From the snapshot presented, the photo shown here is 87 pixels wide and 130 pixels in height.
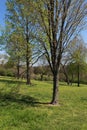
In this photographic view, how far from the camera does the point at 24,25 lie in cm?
2556

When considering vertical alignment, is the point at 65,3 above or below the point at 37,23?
above

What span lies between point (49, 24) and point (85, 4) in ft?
7.07

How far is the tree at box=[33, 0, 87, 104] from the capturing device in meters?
12.6

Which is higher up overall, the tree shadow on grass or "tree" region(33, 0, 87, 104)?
"tree" region(33, 0, 87, 104)

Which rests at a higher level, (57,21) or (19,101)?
(57,21)

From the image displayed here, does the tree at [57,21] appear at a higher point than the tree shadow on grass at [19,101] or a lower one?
higher

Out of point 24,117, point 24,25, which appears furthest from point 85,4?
point 24,25

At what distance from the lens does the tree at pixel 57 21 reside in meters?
12.6

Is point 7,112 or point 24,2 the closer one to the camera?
point 7,112

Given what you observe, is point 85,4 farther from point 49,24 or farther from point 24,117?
point 24,117

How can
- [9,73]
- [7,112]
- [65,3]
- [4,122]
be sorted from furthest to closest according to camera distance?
[9,73], [65,3], [7,112], [4,122]

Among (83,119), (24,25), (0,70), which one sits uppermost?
(24,25)

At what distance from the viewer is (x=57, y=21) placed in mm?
12594

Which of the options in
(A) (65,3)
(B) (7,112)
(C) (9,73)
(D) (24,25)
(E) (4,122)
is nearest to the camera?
(E) (4,122)
